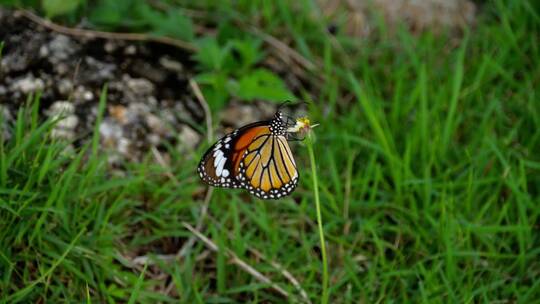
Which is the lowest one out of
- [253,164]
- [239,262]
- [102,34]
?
[239,262]

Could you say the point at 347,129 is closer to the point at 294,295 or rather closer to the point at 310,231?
the point at 310,231

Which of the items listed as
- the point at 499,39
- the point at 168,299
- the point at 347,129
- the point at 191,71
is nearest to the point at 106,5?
the point at 191,71

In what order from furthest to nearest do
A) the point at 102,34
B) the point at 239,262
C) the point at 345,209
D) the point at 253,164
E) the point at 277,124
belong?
the point at 102,34, the point at 345,209, the point at 239,262, the point at 253,164, the point at 277,124

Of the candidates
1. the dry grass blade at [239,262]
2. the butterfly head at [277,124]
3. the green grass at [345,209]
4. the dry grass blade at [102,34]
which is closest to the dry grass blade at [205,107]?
the green grass at [345,209]

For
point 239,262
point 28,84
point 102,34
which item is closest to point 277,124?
point 239,262

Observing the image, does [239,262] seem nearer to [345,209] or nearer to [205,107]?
[345,209]

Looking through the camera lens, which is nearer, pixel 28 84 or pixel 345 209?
pixel 345 209

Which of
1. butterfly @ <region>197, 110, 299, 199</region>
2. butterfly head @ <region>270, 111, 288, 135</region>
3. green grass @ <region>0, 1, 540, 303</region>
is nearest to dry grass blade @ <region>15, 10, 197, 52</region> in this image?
green grass @ <region>0, 1, 540, 303</region>

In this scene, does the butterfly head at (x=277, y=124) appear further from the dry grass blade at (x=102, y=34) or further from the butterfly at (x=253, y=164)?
the dry grass blade at (x=102, y=34)
